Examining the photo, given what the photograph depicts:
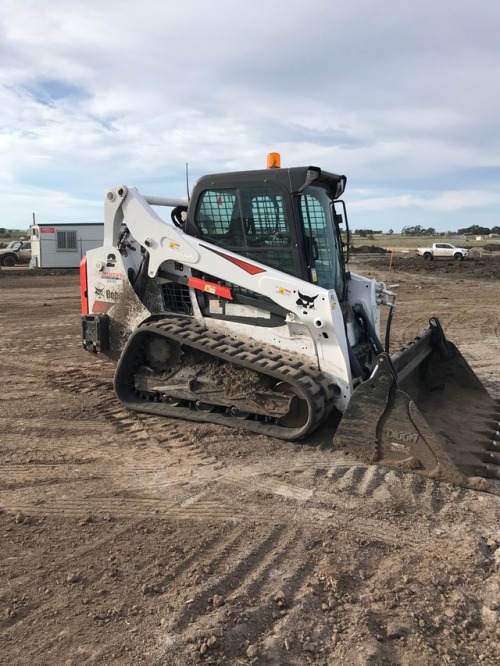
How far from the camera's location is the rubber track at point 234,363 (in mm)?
4914

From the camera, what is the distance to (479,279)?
2377cm

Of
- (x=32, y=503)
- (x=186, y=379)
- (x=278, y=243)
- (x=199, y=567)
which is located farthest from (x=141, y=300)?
(x=199, y=567)

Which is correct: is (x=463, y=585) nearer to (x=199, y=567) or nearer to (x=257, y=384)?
(x=199, y=567)

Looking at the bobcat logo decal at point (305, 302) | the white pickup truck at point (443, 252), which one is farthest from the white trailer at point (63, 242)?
the bobcat logo decal at point (305, 302)

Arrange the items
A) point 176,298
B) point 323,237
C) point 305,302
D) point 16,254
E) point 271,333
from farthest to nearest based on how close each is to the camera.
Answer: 1. point 16,254
2. point 176,298
3. point 323,237
4. point 271,333
5. point 305,302

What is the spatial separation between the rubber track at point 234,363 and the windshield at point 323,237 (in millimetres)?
968

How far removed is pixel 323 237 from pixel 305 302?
1.06m

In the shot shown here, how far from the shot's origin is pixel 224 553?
3443mm

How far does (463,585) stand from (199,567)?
4.91 ft

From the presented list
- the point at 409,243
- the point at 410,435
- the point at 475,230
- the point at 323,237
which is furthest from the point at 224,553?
the point at 475,230

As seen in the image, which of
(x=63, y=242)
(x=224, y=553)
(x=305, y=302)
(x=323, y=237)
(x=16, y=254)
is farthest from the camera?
(x=16, y=254)

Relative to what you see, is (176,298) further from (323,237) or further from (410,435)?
(410,435)

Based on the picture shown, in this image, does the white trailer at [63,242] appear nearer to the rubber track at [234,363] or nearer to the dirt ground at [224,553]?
the rubber track at [234,363]

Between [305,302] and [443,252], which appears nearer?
[305,302]
